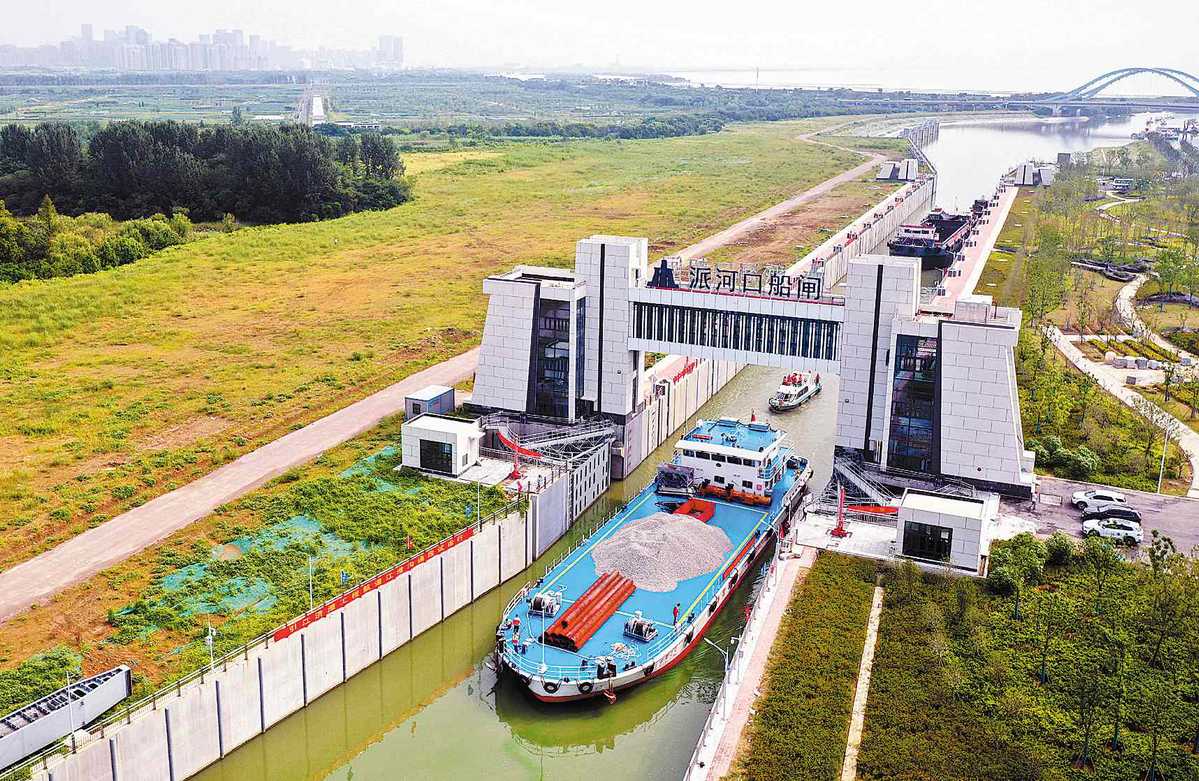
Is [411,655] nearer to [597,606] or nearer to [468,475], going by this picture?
[597,606]

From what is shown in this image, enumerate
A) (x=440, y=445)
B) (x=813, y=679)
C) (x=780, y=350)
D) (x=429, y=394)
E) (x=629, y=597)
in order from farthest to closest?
1. (x=429, y=394)
2. (x=780, y=350)
3. (x=440, y=445)
4. (x=629, y=597)
5. (x=813, y=679)

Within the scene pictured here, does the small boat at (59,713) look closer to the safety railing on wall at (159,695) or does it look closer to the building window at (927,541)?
the safety railing on wall at (159,695)

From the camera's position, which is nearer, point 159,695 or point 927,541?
point 159,695

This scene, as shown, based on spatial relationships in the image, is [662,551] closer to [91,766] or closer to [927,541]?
[927,541]

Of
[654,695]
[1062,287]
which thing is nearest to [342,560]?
[654,695]

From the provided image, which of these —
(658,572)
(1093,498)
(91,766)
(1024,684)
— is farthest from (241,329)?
(1024,684)

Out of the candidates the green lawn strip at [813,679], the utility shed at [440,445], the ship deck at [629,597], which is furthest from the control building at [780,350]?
the green lawn strip at [813,679]

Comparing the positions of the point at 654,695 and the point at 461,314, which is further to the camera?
the point at 461,314

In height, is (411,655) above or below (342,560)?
below

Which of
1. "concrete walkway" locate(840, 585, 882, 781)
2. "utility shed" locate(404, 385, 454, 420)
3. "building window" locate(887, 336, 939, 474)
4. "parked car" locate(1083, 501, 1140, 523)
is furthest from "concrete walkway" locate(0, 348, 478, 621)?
"parked car" locate(1083, 501, 1140, 523)
